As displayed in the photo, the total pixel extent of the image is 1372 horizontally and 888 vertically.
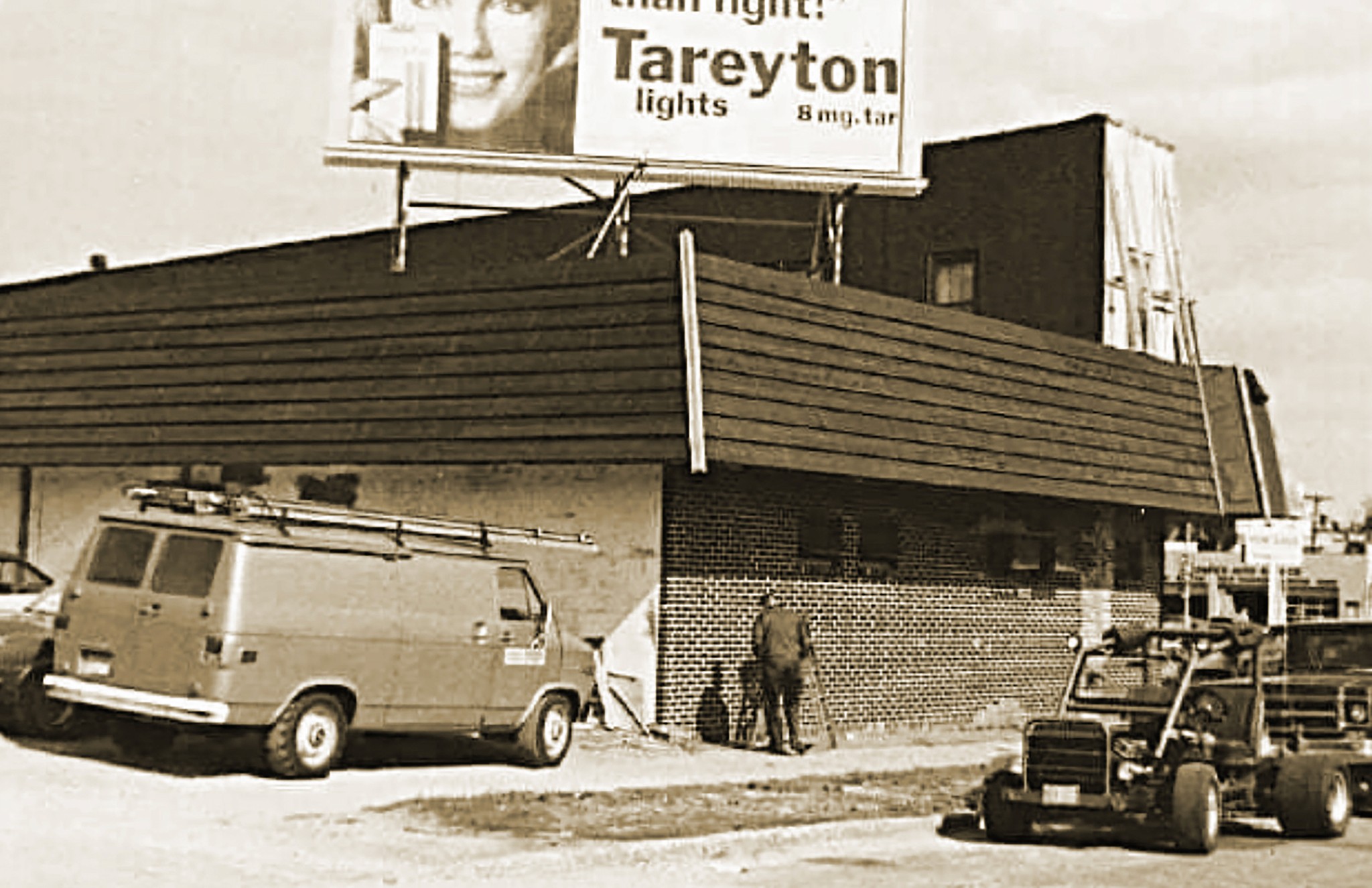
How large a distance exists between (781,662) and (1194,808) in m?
7.30

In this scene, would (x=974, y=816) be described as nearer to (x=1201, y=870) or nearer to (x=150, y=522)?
(x=1201, y=870)

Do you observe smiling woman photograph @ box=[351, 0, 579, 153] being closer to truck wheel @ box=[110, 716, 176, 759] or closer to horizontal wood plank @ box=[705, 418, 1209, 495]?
horizontal wood plank @ box=[705, 418, 1209, 495]

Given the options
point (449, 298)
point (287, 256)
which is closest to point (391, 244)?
point (287, 256)

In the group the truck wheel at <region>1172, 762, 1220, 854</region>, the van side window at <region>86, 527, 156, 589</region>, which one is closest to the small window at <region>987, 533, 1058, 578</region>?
the truck wheel at <region>1172, 762, 1220, 854</region>

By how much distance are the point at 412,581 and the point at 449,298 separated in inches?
228

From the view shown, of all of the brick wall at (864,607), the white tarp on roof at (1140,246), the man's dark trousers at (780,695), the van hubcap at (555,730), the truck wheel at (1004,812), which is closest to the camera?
the truck wheel at (1004,812)

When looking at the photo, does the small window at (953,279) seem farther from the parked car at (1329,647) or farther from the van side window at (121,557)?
the van side window at (121,557)

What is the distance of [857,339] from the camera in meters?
21.8

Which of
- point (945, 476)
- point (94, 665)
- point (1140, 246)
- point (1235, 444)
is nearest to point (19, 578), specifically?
point (94, 665)

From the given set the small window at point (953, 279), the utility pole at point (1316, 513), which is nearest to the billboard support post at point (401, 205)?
the small window at point (953, 279)

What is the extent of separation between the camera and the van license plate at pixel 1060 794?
13.4 metres

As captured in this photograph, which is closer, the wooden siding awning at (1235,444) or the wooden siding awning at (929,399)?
the wooden siding awning at (929,399)

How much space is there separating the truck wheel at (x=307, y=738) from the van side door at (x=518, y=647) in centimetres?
184

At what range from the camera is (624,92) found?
24375mm
